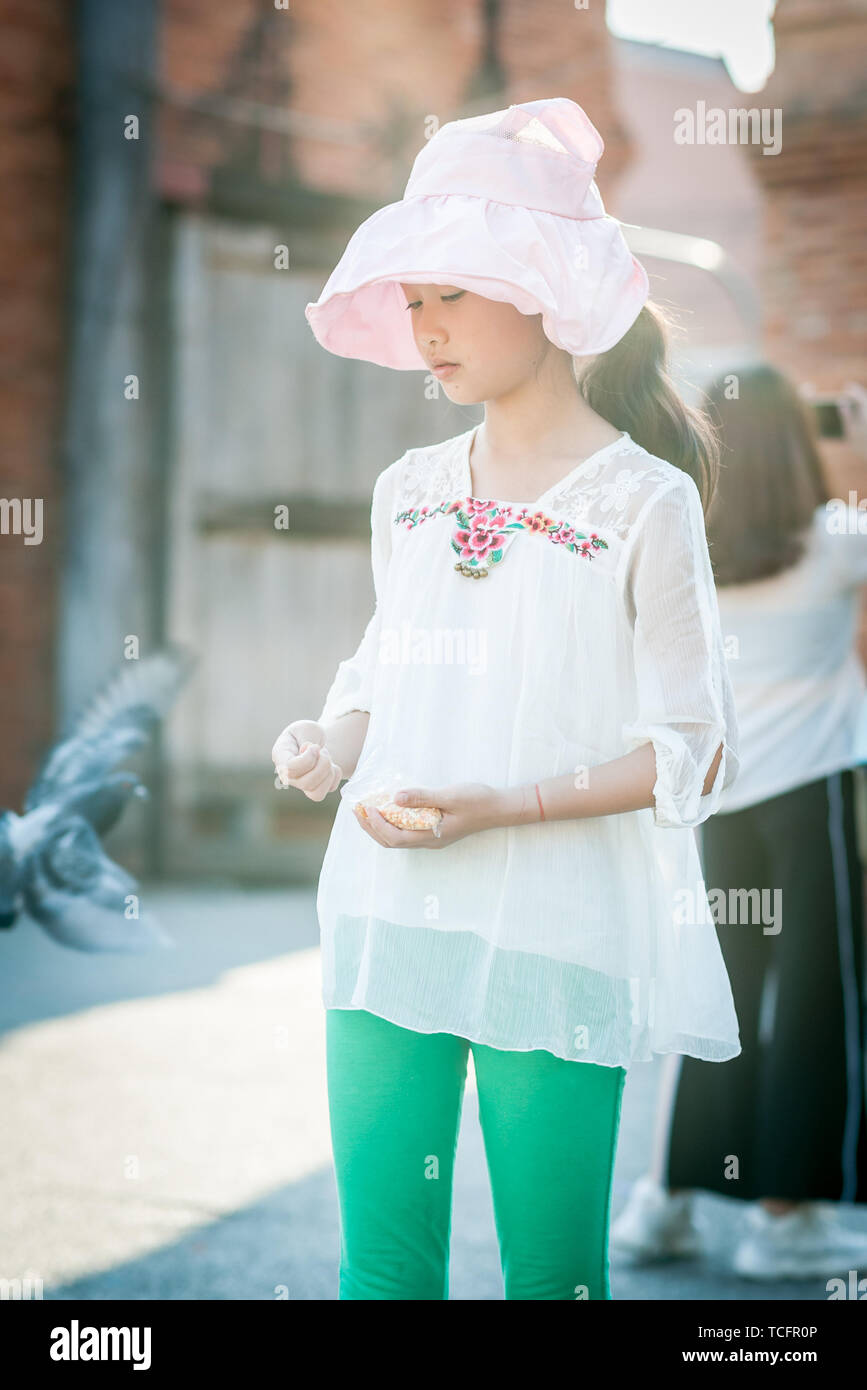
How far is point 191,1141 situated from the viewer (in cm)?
372

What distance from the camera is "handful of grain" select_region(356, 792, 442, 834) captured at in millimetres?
1669

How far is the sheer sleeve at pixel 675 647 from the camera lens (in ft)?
5.62

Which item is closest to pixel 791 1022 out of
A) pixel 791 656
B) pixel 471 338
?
pixel 791 656

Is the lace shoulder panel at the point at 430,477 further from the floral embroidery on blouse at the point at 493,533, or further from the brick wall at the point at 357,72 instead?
the brick wall at the point at 357,72

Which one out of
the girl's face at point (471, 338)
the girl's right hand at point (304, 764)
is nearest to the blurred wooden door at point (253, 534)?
the girl's right hand at point (304, 764)

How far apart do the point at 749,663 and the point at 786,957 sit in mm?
638

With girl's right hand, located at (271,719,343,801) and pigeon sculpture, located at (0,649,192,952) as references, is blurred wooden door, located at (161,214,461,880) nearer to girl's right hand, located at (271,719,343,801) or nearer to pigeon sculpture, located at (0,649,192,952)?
pigeon sculpture, located at (0,649,192,952)

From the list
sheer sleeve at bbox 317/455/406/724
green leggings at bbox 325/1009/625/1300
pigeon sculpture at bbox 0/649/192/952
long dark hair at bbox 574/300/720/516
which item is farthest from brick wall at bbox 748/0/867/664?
green leggings at bbox 325/1009/625/1300

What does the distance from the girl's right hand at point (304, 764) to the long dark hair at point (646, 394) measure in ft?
1.90

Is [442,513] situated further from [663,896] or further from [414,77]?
[414,77]

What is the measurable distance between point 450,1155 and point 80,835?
1368mm

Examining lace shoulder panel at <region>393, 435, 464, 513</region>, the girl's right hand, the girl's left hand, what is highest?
lace shoulder panel at <region>393, 435, 464, 513</region>

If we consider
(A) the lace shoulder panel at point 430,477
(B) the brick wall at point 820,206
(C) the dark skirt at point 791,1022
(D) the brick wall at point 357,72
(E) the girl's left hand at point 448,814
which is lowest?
(C) the dark skirt at point 791,1022

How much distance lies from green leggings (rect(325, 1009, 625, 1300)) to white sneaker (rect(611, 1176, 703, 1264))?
1.48m
